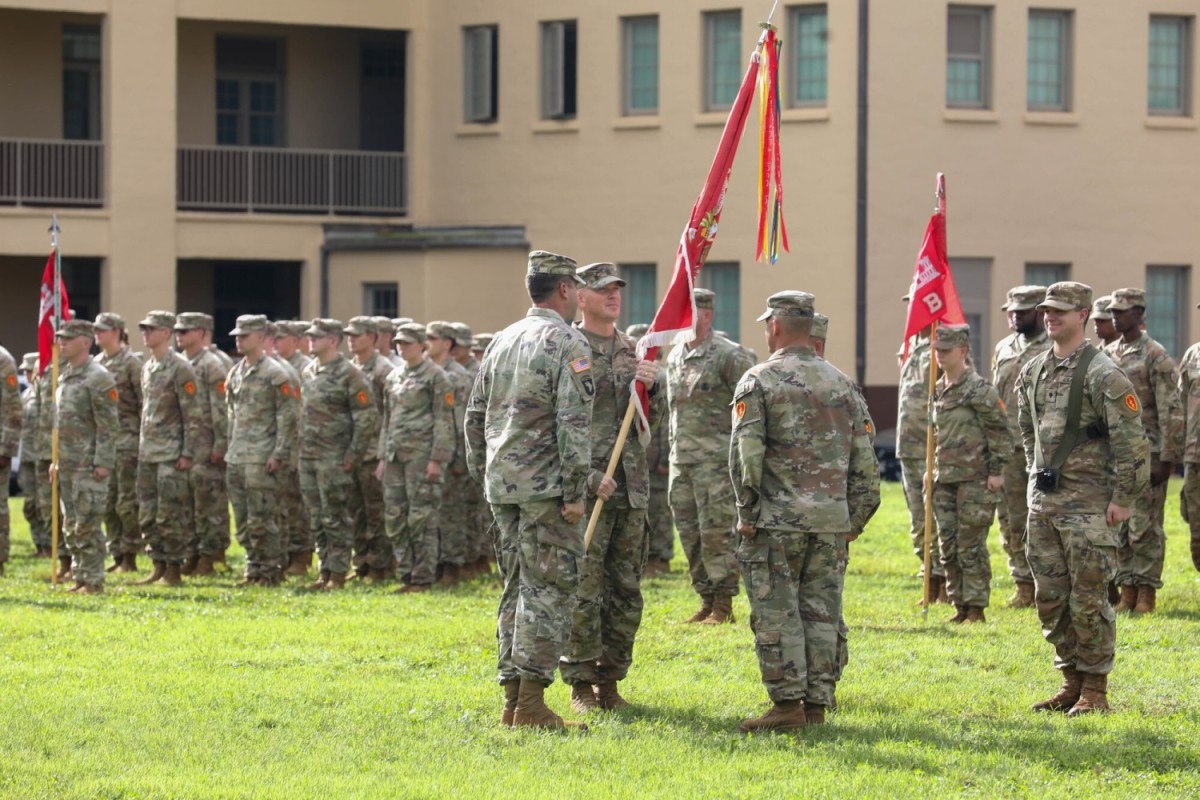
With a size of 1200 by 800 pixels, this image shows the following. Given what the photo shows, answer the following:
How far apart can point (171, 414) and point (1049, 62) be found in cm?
1785

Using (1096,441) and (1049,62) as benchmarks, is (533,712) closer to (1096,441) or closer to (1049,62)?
(1096,441)

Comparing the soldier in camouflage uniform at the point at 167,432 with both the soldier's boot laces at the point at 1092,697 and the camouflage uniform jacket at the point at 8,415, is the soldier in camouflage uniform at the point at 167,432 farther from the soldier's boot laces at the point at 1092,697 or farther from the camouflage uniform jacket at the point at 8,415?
the soldier's boot laces at the point at 1092,697

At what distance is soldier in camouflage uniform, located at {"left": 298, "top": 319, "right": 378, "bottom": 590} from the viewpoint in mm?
16422

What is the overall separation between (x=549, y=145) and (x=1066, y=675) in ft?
71.0

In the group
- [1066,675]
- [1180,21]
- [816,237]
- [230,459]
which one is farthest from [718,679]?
[1180,21]

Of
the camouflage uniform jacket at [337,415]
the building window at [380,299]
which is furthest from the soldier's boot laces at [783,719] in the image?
the building window at [380,299]

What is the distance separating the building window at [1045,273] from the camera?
29297 mm

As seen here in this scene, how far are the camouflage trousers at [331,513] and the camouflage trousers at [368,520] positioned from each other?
13.0 inches

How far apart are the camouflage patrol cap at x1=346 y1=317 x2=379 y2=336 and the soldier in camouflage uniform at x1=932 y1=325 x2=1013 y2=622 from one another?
600cm

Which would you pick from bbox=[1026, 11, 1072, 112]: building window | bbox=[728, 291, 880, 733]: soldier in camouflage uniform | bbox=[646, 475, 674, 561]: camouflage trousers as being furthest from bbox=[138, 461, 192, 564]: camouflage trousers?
bbox=[1026, 11, 1072, 112]: building window

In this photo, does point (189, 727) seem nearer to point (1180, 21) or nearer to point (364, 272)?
A: point (364, 272)

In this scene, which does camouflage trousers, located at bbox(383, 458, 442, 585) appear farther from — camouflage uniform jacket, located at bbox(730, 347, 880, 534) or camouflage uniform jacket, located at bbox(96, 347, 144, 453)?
camouflage uniform jacket, located at bbox(730, 347, 880, 534)

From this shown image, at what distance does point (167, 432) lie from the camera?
1686 centimetres

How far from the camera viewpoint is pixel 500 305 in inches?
1197
